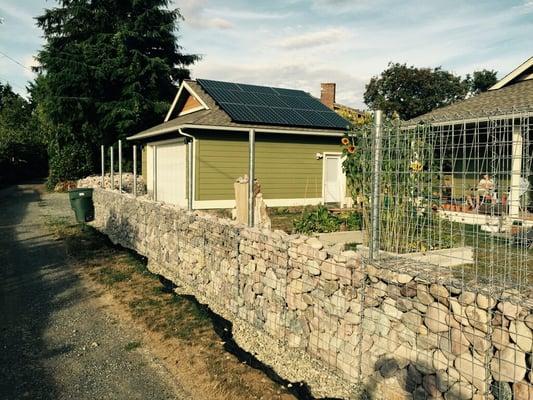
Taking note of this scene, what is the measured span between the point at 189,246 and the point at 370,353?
13.1ft

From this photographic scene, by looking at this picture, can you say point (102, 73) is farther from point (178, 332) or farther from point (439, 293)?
point (439, 293)

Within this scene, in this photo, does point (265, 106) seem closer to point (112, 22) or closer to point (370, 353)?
point (370, 353)

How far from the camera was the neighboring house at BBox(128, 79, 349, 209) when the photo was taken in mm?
15055

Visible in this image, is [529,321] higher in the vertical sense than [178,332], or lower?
higher

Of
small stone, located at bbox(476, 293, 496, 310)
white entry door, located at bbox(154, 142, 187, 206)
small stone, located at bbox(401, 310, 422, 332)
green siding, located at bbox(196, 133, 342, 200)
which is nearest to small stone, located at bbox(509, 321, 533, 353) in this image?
small stone, located at bbox(476, 293, 496, 310)

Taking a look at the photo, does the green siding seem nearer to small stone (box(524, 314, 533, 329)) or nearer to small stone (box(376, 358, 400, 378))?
small stone (box(376, 358, 400, 378))

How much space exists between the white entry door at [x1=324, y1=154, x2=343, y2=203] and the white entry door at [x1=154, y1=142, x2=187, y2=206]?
520 centimetres

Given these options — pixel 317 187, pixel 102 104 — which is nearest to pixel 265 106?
pixel 317 187

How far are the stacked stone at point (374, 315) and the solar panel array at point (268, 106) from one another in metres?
9.85

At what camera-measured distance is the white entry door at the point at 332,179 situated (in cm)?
1711

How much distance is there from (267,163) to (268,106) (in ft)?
8.75

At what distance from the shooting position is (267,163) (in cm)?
1585

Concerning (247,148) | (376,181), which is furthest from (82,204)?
(376,181)

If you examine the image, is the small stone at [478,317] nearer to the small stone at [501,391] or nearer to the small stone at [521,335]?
the small stone at [521,335]
